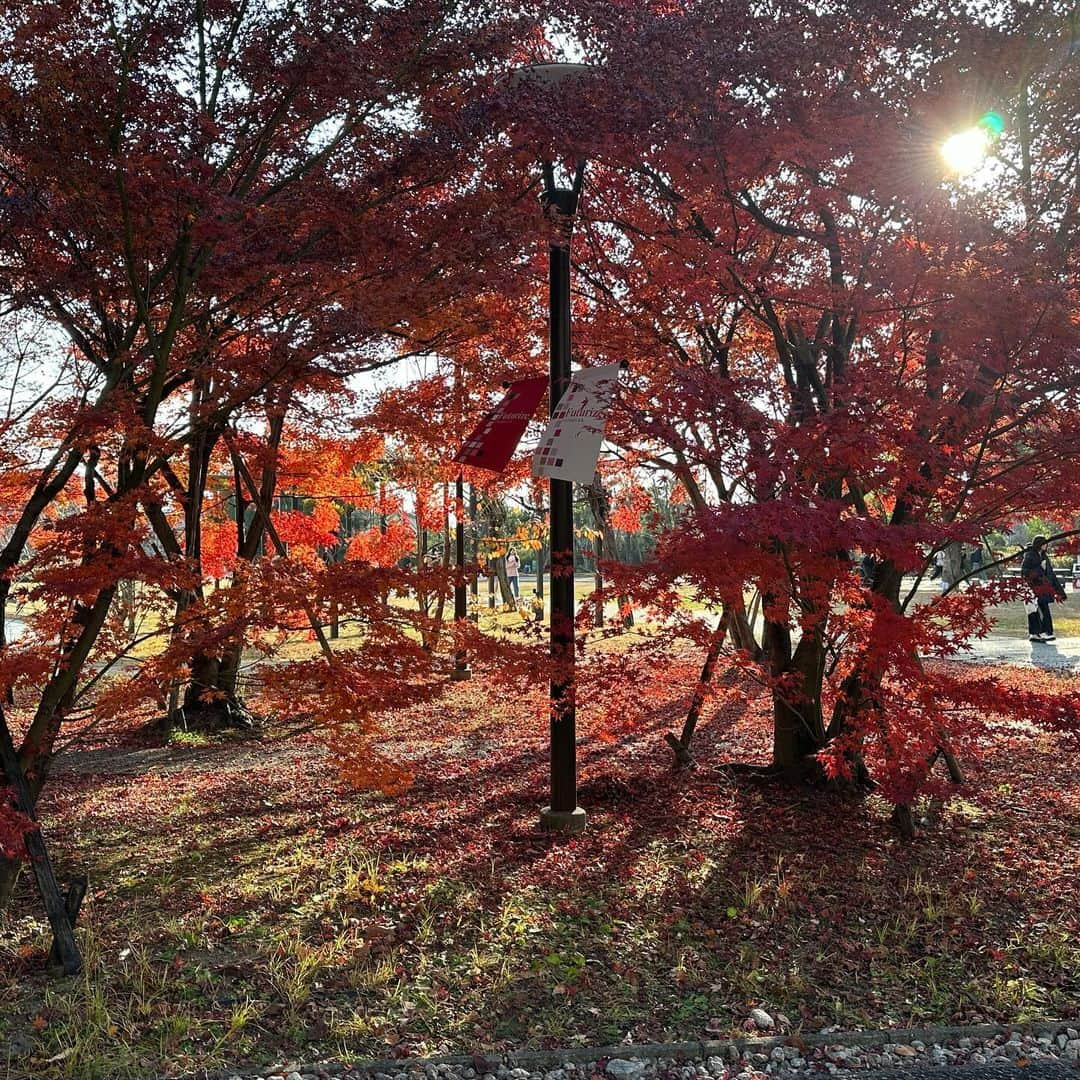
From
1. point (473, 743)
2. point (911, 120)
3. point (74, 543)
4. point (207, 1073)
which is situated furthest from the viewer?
point (473, 743)

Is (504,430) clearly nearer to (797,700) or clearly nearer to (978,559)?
(797,700)

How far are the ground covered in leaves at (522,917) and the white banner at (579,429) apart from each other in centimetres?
204

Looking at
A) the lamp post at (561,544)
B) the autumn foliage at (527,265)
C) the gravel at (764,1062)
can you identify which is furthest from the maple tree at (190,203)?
the gravel at (764,1062)

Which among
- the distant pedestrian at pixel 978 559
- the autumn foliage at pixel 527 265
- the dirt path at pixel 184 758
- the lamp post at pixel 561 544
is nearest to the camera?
the autumn foliage at pixel 527 265

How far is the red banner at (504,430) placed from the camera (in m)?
6.01

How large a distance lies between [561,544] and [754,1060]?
3.24 meters

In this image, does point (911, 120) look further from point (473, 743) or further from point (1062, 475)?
point (473, 743)

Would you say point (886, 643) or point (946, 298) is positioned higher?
point (946, 298)

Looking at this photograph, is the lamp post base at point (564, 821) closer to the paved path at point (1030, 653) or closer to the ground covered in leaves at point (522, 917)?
the ground covered in leaves at point (522, 917)

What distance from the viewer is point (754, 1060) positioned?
3330mm

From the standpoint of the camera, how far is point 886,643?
4715mm

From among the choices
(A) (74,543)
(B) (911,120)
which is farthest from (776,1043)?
(B) (911,120)

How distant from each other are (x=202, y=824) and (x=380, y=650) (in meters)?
2.75

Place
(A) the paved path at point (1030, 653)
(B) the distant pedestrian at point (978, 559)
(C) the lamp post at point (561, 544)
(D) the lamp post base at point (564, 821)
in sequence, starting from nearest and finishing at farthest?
(B) the distant pedestrian at point (978, 559)
(C) the lamp post at point (561, 544)
(D) the lamp post base at point (564, 821)
(A) the paved path at point (1030, 653)
